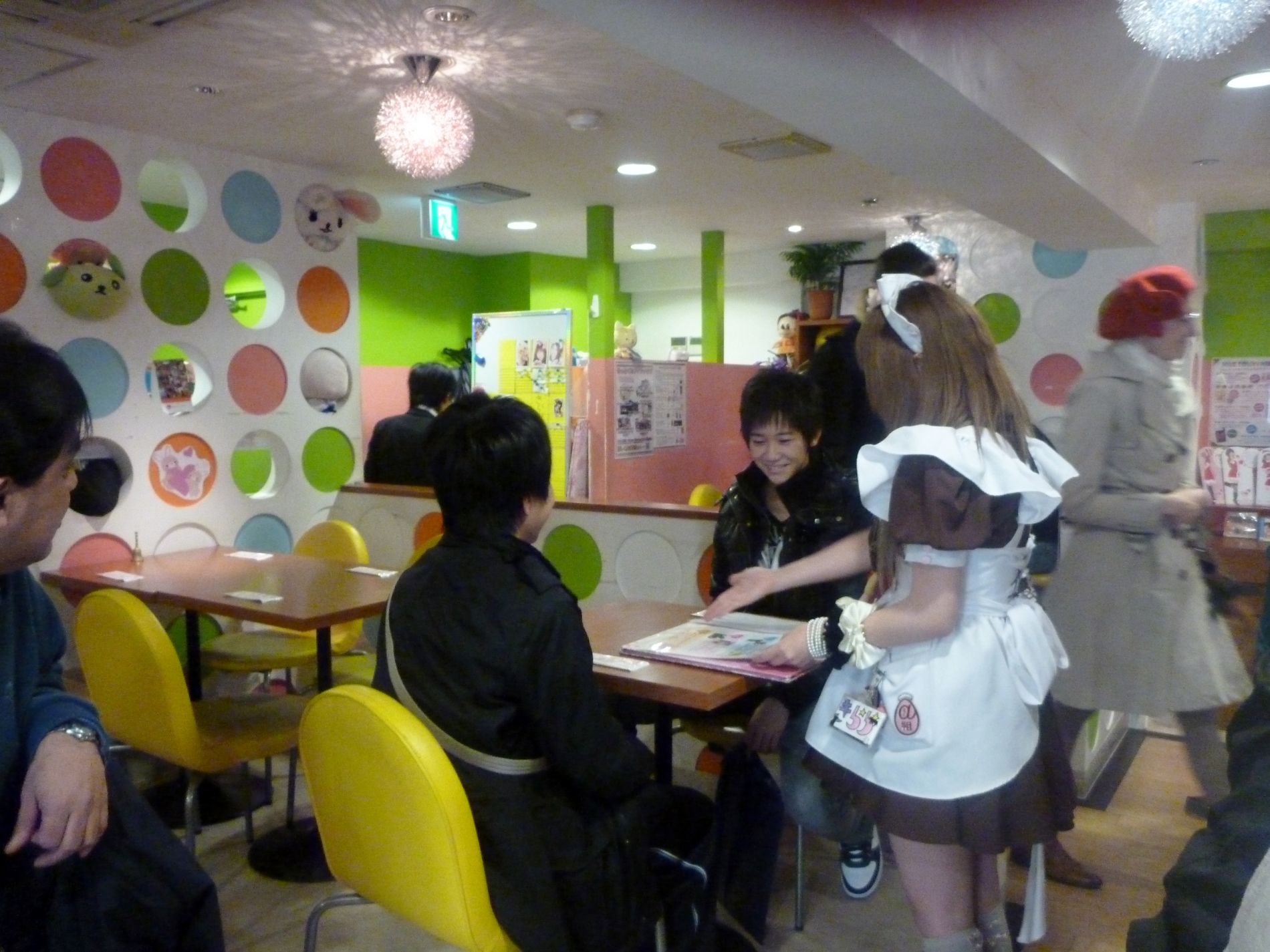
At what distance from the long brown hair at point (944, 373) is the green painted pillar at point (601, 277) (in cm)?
407

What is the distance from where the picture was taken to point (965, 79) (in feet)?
8.33

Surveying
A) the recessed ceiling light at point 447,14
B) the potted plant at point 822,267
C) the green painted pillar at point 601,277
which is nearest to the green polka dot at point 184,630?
the recessed ceiling light at point 447,14

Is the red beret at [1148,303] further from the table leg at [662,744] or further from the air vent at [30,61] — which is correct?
the air vent at [30,61]

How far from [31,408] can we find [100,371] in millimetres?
3024

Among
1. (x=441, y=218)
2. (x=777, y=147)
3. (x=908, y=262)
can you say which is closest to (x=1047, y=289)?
(x=777, y=147)

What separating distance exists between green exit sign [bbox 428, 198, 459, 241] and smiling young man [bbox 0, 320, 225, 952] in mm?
4210

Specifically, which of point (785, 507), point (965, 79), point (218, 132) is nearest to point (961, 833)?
point (785, 507)

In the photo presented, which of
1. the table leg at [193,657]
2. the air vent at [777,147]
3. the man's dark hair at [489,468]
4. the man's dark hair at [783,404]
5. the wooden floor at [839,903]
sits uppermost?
the air vent at [777,147]

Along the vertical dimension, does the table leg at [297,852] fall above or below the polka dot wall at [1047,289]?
below

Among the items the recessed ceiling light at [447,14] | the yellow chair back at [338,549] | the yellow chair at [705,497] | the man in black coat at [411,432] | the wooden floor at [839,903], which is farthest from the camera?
the yellow chair at [705,497]

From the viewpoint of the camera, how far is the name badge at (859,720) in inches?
56.4

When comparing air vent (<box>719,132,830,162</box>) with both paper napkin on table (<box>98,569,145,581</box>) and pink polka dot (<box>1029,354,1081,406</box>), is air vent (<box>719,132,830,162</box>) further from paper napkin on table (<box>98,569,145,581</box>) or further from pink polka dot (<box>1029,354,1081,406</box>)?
paper napkin on table (<box>98,569,145,581</box>)

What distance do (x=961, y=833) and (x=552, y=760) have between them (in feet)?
1.98

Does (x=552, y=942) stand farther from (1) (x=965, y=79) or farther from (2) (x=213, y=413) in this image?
(2) (x=213, y=413)
